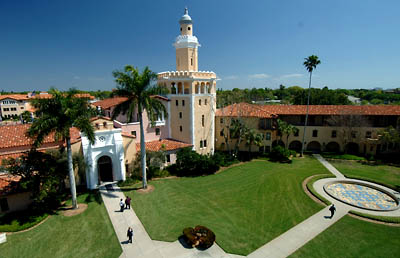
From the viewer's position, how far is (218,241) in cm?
1730

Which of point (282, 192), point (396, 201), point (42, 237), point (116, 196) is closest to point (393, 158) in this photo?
point (396, 201)

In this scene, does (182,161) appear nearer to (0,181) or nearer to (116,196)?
(116,196)

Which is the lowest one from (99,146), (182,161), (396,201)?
(396,201)

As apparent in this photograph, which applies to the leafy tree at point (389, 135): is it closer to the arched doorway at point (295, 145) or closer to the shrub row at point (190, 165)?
the arched doorway at point (295, 145)

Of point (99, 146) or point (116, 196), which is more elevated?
point (99, 146)

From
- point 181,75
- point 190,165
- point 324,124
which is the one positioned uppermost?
point 181,75

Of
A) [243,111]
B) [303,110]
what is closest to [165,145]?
[243,111]

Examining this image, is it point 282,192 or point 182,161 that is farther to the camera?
point 182,161

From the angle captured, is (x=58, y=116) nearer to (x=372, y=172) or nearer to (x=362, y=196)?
(x=362, y=196)

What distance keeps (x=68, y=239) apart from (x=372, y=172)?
4098cm

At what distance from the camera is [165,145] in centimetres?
3334

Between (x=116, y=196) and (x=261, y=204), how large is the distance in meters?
16.5

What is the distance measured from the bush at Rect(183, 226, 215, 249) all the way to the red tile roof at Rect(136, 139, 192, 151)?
15.8 meters

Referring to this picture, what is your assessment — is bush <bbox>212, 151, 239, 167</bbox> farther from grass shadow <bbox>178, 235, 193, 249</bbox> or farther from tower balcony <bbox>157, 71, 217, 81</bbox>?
grass shadow <bbox>178, 235, 193, 249</bbox>
